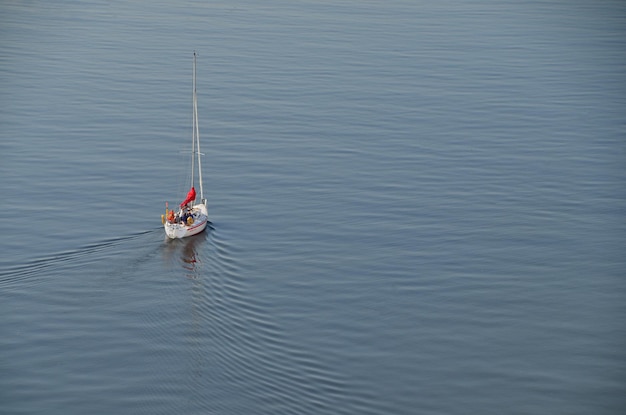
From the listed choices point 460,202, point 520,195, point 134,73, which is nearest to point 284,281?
point 460,202

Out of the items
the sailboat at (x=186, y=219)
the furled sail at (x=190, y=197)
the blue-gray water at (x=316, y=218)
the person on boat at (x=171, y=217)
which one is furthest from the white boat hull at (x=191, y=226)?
the blue-gray water at (x=316, y=218)

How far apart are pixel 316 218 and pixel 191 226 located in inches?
373

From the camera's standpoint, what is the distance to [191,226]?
65.2 meters

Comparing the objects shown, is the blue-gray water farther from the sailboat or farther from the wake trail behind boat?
the sailboat

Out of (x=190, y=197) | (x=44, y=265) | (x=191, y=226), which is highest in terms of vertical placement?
(x=190, y=197)

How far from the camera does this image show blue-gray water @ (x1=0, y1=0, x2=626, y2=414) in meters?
50.0

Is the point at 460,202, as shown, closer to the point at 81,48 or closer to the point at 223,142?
the point at 223,142

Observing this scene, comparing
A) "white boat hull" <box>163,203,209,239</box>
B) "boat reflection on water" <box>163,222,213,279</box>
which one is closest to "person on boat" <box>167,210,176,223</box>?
"white boat hull" <box>163,203,209,239</box>

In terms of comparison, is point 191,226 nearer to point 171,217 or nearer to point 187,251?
point 171,217

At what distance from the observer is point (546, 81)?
99.0 metres

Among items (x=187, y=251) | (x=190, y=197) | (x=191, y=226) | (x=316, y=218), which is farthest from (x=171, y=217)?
(x=316, y=218)

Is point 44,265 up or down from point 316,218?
down

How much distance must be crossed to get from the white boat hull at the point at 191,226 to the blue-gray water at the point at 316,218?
80 centimetres

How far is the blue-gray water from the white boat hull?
2.64 feet
